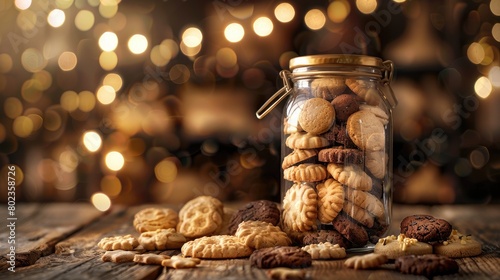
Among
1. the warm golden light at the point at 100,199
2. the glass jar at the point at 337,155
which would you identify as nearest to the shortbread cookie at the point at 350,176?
the glass jar at the point at 337,155

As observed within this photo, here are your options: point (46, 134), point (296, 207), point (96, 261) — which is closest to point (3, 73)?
point (46, 134)

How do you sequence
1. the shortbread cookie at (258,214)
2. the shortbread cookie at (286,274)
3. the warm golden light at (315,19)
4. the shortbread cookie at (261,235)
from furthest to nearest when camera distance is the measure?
the warm golden light at (315,19), the shortbread cookie at (258,214), the shortbread cookie at (261,235), the shortbread cookie at (286,274)

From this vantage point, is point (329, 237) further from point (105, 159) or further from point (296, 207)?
point (105, 159)

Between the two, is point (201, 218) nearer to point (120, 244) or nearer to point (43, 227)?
point (120, 244)

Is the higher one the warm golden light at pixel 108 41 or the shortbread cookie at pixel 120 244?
the warm golden light at pixel 108 41

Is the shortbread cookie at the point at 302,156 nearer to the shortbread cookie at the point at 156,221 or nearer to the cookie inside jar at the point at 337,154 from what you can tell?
the cookie inside jar at the point at 337,154

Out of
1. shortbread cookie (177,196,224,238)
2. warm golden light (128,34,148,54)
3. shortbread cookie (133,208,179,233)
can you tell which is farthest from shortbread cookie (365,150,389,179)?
warm golden light (128,34,148,54)

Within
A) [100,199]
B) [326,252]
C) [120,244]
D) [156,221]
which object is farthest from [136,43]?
[326,252]

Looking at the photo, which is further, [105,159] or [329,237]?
[105,159]
